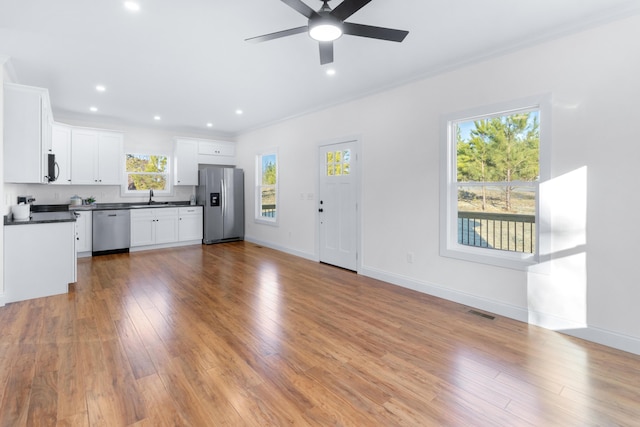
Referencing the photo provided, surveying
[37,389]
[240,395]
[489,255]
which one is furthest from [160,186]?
[489,255]

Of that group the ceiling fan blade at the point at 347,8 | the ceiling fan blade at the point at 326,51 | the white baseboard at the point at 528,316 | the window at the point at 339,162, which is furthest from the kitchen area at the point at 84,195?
the white baseboard at the point at 528,316

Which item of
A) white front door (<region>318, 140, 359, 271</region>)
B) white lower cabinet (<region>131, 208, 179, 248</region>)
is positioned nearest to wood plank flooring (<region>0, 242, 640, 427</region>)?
white front door (<region>318, 140, 359, 271</region>)

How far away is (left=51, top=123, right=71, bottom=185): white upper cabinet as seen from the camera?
5.39 meters

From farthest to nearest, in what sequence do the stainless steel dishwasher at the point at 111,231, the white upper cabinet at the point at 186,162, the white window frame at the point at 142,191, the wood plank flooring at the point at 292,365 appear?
the white upper cabinet at the point at 186,162, the white window frame at the point at 142,191, the stainless steel dishwasher at the point at 111,231, the wood plank flooring at the point at 292,365

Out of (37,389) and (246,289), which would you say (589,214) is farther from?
(37,389)

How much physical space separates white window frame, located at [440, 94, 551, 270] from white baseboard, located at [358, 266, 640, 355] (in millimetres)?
425

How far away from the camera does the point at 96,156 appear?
234 inches

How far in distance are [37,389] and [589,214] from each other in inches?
169

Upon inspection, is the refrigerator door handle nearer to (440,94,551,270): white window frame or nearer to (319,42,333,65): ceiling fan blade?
(319,42,333,65): ceiling fan blade

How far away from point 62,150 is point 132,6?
14.6 ft

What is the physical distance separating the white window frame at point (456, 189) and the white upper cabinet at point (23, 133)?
188 inches

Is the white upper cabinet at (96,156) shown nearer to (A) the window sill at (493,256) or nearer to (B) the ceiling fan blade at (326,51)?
(B) the ceiling fan blade at (326,51)

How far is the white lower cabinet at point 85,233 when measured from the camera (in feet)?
18.1

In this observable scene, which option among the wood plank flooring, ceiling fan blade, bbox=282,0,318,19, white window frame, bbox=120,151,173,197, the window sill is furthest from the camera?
white window frame, bbox=120,151,173,197
